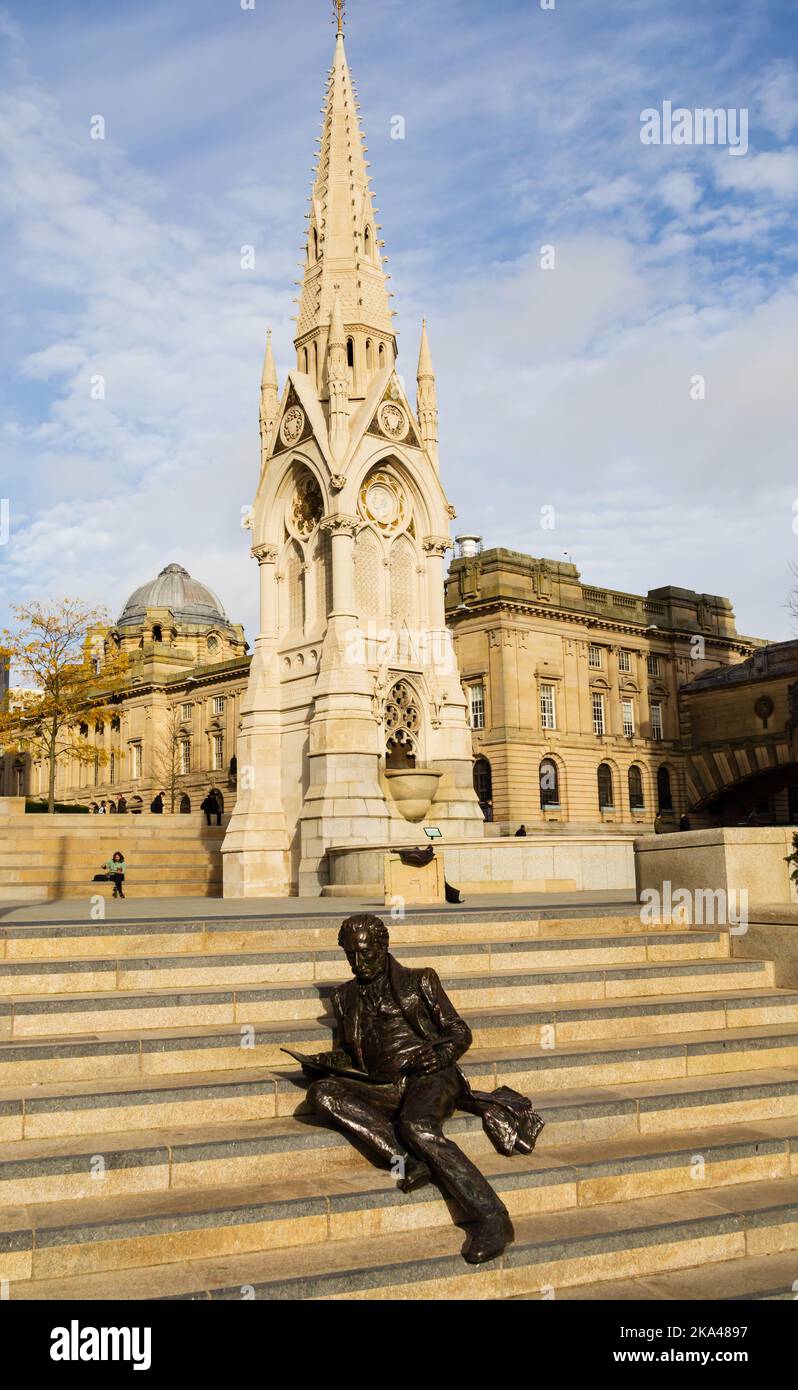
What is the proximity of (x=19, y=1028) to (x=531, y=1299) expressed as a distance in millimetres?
3885

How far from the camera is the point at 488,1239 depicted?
5.78m

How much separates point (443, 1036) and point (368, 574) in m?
21.4

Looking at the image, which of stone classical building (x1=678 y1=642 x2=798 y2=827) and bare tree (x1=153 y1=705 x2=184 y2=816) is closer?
stone classical building (x1=678 y1=642 x2=798 y2=827)

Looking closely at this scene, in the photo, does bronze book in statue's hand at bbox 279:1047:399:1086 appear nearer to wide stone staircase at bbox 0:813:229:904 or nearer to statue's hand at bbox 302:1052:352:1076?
statue's hand at bbox 302:1052:352:1076

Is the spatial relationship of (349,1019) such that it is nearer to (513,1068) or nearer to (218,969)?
(513,1068)

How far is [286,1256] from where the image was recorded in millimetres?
5773

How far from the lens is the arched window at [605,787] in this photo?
67938mm

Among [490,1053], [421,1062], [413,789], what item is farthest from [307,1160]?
[413,789]

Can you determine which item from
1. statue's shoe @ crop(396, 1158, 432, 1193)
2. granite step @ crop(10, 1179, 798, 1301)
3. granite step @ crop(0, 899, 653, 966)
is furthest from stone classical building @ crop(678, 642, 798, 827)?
statue's shoe @ crop(396, 1158, 432, 1193)

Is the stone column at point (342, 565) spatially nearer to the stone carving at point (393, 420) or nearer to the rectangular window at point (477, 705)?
the stone carving at point (393, 420)

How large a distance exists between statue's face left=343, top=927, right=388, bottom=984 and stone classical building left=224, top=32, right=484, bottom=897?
57.1 feet

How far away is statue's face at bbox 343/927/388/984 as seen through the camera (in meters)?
6.98
